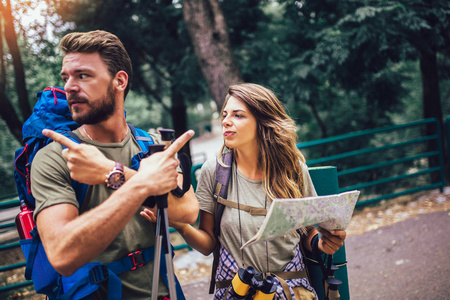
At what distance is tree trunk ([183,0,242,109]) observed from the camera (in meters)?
5.49

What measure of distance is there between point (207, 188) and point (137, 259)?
68cm

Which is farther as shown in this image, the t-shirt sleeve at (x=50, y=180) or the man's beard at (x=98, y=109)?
the man's beard at (x=98, y=109)

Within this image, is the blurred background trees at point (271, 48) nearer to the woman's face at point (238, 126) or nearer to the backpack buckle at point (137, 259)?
the woman's face at point (238, 126)

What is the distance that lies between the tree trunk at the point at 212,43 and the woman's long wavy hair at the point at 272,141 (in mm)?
3333

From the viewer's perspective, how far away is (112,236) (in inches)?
49.7

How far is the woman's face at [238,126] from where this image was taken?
6.89 ft

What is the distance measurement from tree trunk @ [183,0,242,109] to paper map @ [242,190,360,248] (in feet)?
13.1

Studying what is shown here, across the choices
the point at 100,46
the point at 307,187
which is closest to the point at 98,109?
the point at 100,46

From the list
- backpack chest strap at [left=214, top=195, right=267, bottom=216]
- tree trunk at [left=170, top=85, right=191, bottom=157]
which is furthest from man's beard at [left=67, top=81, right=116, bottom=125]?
tree trunk at [left=170, top=85, right=191, bottom=157]

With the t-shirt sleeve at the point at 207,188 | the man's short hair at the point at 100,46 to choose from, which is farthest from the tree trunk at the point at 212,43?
the man's short hair at the point at 100,46

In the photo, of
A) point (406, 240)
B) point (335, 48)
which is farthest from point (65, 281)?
point (335, 48)

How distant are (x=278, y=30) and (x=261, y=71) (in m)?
0.99

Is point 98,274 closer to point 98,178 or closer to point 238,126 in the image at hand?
point 98,178

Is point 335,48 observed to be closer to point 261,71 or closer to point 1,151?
point 261,71
